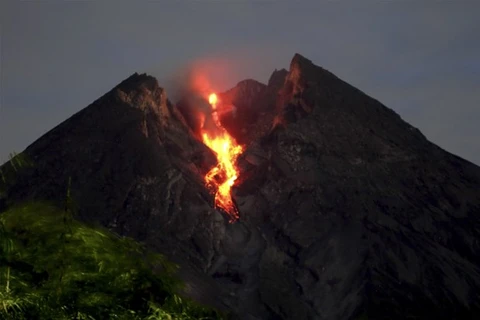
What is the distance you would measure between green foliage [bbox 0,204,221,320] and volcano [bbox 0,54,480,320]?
10220 centimetres

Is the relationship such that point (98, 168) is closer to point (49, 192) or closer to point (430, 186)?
point (49, 192)

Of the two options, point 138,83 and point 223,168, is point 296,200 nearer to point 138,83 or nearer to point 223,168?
point 223,168

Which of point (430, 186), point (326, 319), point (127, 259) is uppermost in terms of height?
point (430, 186)

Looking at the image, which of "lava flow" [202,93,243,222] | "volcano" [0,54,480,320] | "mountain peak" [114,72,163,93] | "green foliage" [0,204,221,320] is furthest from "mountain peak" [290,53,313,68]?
"green foliage" [0,204,221,320]

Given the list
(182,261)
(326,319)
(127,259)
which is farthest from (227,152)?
(127,259)

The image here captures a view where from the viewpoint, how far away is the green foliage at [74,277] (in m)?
9.13

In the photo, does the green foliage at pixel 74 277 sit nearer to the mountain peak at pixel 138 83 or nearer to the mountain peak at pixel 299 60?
the mountain peak at pixel 138 83

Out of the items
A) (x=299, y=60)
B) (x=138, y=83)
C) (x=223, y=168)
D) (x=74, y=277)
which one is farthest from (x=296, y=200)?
(x=74, y=277)

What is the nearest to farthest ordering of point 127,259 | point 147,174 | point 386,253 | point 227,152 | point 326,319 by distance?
point 127,259
point 326,319
point 386,253
point 147,174
point 227,152

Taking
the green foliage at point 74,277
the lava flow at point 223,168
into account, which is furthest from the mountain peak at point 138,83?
the green foliage at point 74,277

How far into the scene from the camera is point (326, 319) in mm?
117750

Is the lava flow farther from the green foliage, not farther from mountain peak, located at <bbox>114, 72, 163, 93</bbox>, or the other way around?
the green foliage

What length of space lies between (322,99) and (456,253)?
4279cm

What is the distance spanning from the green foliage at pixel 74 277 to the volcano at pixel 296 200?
102196 mm
